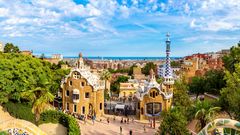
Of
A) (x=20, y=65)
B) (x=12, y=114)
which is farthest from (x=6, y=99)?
(x=20, y=65)

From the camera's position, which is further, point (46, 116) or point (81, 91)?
Answer: point (81, 91)

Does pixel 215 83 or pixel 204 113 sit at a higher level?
pixel 215 83

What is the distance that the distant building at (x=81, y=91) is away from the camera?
140ft

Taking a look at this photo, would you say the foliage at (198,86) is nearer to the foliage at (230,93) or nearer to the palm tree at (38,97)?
the foliage at (230,93)

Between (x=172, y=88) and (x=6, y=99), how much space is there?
22200 millimetres

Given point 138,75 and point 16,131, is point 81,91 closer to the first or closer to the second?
point 16,131

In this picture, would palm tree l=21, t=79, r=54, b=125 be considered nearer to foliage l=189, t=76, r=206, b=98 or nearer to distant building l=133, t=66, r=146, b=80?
foliage l=189, t=76, r=206, b=98

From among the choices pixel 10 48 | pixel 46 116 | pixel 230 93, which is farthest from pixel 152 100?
pixel 10 48

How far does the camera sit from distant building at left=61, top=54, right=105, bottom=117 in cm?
4256

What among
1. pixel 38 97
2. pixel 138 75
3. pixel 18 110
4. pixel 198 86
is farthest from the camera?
pixel 138 75

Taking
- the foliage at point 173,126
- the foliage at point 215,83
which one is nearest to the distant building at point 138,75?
the foliage at point 215,83

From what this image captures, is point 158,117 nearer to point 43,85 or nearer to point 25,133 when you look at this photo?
point 43,85

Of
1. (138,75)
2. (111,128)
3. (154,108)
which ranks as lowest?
(111,128)

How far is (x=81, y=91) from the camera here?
42719 millimetres
